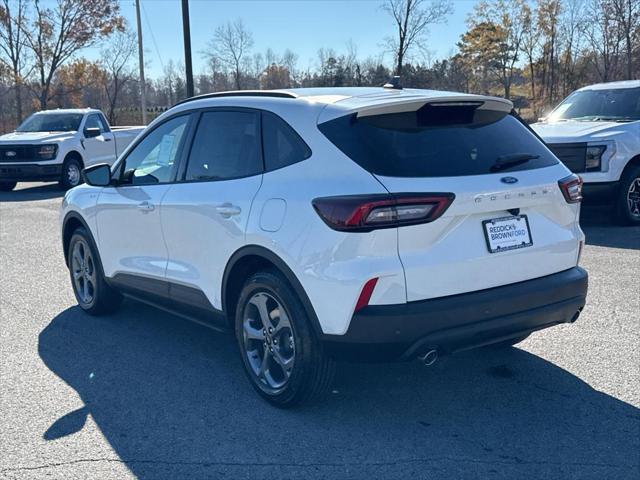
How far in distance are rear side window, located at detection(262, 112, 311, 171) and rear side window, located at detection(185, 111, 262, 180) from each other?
0.08m

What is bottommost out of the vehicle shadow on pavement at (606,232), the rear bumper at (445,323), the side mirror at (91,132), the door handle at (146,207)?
the vehicle shadow on pavement at (606,232)

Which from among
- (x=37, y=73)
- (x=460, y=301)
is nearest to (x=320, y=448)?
(x=460, y=301)

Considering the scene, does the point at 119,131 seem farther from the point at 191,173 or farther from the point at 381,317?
the point at 381,317

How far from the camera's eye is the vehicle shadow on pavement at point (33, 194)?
15.8 m

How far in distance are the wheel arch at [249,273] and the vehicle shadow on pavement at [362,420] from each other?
0.59 m

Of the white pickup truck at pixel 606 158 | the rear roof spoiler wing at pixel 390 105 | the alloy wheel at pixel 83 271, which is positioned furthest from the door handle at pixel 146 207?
the white pickup truck at pixel 606 158

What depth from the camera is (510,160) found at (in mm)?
3928

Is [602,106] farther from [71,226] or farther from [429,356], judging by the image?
[429,356]

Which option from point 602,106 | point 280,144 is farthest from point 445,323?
point 602,106

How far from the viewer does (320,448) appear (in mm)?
3648

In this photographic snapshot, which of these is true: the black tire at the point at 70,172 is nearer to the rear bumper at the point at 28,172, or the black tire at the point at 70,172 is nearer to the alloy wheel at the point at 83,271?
the rear bumper at the point at 28,172

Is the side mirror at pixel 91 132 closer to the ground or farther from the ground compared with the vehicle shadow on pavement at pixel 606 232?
farther from the ground

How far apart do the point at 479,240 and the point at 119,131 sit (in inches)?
646

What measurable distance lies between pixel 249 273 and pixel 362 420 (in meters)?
1.08
